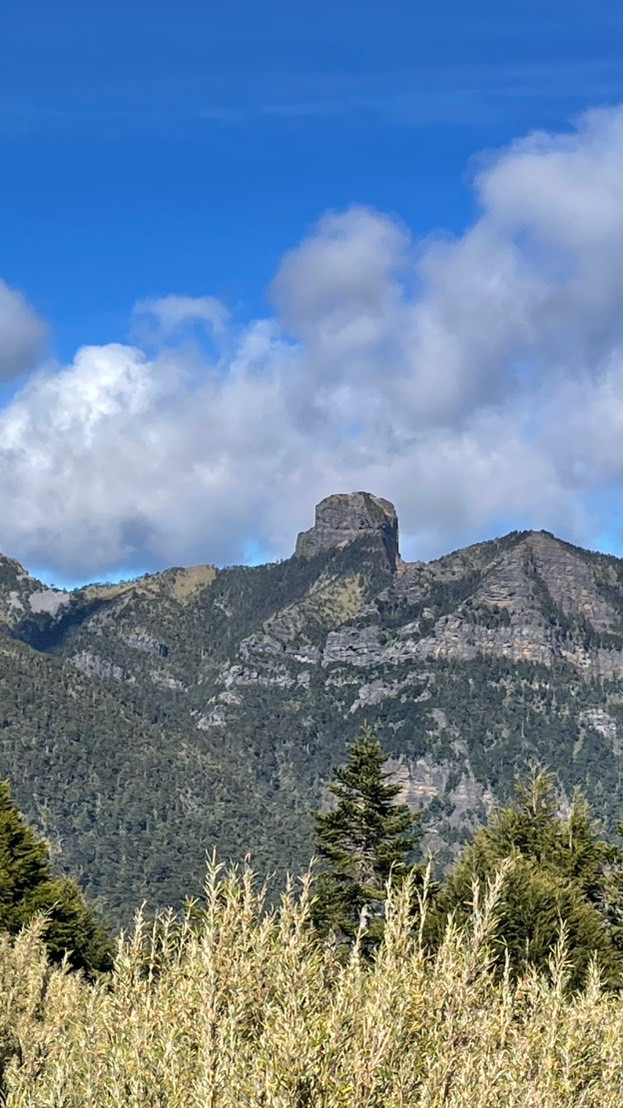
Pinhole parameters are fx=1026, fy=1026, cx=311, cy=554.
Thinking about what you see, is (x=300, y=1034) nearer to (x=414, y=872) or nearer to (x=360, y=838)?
(x=414, y=872)

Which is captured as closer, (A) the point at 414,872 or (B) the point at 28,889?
(A) the point at 414,872

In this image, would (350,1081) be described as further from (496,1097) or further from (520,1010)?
(520,1010)

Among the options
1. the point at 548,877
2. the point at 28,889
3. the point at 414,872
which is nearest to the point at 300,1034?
the point at 414,872

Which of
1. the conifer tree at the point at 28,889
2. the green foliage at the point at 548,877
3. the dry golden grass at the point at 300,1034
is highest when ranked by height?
the green foliage at the point at 548,877

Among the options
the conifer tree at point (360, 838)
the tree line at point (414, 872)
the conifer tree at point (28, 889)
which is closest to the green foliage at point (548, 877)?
the tree line at point (414, 872)

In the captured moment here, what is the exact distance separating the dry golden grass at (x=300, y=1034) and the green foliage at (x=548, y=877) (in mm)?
18846

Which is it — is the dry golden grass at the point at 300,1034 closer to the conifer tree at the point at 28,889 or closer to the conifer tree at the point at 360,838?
the conifer tree at the point at 360,838

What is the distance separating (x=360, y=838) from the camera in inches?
1515

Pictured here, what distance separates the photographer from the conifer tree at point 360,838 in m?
36.5

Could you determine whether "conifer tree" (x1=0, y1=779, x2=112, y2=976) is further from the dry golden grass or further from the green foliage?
the dry golden grass

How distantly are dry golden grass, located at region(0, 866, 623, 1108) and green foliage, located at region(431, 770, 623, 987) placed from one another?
18846mm

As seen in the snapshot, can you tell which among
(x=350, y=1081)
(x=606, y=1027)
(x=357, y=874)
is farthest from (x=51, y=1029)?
(x=357, y=874)

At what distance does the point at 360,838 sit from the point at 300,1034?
105 ft

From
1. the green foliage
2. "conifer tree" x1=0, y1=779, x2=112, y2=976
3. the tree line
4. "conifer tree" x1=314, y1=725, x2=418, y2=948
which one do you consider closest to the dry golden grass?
the tree line
